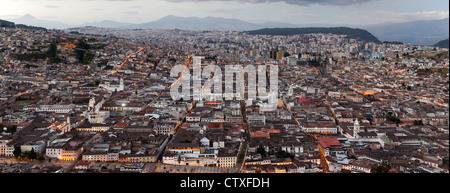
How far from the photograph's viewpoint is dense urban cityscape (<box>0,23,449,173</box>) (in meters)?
6.06

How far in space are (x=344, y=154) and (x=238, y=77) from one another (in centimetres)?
1069

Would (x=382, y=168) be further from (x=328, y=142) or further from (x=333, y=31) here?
(x=333, y=31)

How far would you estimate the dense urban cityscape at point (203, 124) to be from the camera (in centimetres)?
606

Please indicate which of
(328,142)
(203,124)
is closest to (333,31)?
(203,124)

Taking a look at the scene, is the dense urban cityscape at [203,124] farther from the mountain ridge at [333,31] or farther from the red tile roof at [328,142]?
the mountain ridge at [333,31]

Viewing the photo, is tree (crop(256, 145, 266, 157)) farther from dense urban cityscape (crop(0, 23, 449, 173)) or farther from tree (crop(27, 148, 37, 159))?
tree (crop(27, 148, 37, 159))
